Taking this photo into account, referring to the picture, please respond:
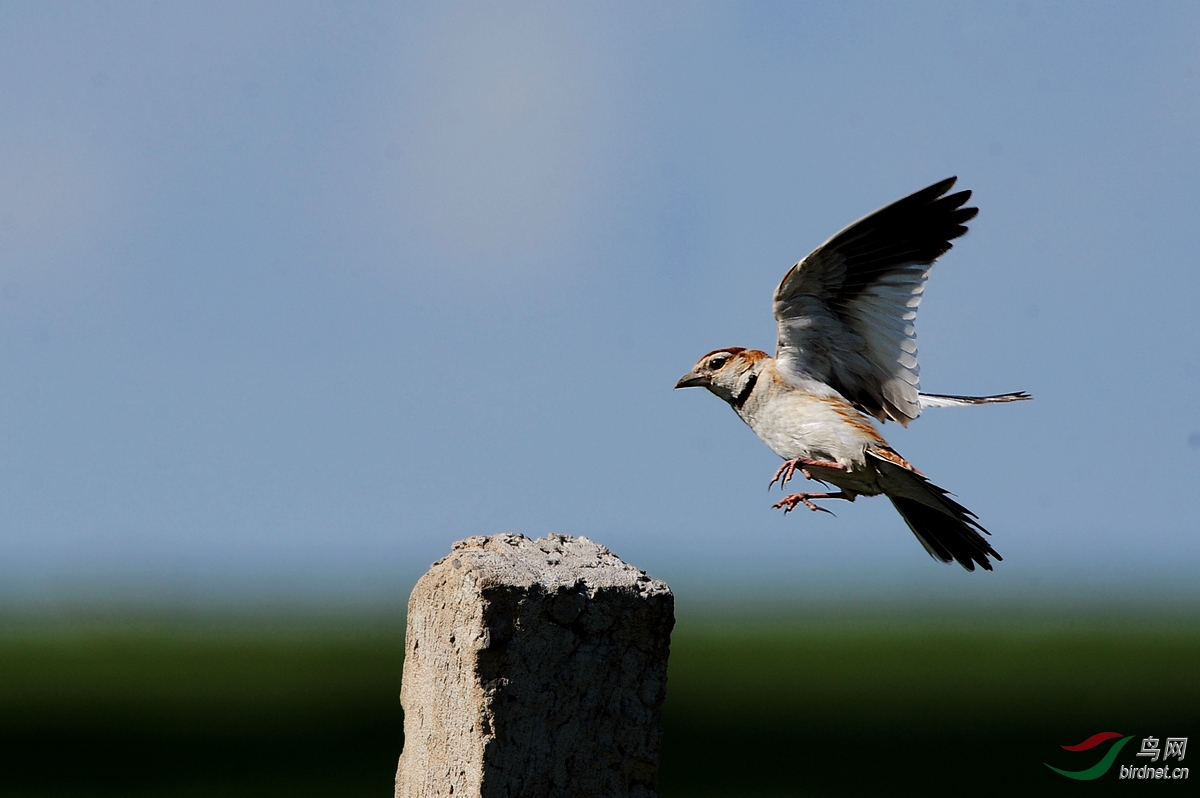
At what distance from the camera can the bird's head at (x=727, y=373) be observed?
6.76 metres

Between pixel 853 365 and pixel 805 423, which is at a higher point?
pixel 853 365

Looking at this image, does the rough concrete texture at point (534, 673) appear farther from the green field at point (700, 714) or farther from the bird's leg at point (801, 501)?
the green field at point (700, 714)

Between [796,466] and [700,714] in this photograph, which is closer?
[796,466]

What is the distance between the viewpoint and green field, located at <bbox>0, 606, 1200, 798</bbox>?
14023 mm

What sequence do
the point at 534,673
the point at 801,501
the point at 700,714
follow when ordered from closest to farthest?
the point at 534,673 < the point at 801,501 < the point at 700,714

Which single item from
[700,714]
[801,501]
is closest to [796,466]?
[801,501]

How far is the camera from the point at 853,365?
6.92m

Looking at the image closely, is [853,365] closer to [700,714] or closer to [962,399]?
[962,399]

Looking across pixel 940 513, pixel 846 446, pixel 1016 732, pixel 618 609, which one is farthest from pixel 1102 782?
pixel 618 609

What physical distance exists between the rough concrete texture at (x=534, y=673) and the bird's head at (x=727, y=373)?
5.63 feet

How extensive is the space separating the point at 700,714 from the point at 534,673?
49.1 feet

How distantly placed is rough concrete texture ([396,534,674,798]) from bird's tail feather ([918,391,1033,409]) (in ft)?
8.57

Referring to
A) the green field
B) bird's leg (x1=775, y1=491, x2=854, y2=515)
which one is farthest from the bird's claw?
the green field

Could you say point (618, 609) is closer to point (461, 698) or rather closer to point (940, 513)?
point (461, 698)
